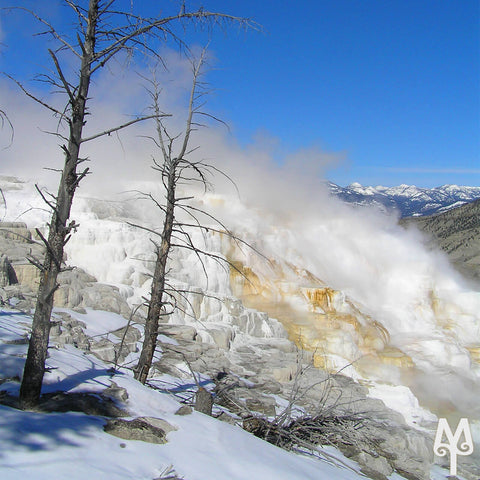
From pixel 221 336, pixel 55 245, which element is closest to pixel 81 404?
pixel 55 245

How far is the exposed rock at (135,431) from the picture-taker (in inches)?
119

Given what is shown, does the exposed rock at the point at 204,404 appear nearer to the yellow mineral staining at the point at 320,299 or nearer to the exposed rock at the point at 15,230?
the exposed rock at the point at 15,230

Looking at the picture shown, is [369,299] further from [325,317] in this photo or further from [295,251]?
[325,317]

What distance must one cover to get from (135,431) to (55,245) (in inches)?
60.0

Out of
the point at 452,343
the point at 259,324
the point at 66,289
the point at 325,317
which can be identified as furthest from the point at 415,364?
the point at 66,289

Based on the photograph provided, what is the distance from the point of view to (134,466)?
104 inches

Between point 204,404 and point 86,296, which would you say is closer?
point 204,404

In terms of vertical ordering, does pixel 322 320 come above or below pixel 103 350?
above

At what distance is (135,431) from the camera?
308 centimetres

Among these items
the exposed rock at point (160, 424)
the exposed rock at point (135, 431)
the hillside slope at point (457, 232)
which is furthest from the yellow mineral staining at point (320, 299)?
the hillside slope at point (457, 232)

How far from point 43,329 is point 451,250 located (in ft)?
292

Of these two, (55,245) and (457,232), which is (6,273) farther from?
(457,232)

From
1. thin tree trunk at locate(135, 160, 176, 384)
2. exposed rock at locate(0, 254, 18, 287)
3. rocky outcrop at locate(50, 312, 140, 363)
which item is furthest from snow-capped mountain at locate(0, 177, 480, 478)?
thin tree trunk at locate(135, 160, 176, 384)

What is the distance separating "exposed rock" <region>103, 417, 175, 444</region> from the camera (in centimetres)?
303
